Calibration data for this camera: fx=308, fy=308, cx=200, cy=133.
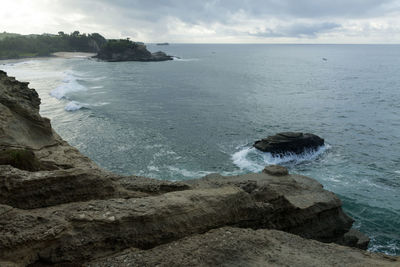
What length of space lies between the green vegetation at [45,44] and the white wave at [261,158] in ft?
471

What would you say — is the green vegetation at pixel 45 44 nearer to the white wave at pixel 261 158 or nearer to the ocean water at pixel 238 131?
the ocean water at pixel 238 131

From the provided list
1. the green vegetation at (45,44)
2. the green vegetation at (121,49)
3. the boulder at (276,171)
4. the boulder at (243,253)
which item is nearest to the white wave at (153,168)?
the boulder at (276,171)

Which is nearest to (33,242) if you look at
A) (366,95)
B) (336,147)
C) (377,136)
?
(336,147)

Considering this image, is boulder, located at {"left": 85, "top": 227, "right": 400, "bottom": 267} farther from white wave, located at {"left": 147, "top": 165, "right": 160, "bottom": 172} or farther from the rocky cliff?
white wave, located at {"left": 147, "top": 165, "right": 160, "bottom": 172}

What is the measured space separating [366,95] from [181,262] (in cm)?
6320

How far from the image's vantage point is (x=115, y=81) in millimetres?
70250

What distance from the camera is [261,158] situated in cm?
2764

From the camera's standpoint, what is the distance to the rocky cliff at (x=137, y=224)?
7.65 m

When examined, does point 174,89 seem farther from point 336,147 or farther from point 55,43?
point 55,43

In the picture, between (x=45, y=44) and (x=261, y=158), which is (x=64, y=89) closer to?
(x=261, y=158)

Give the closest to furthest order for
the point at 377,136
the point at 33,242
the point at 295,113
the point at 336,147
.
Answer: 1. the point at 33,242
2. the point at 336,147
3. the point at 377,136
4. the point at 295,113

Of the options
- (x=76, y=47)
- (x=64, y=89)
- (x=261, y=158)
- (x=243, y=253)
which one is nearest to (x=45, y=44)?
(x=76, y=47)

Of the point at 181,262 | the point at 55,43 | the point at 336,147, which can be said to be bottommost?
the point at 336,147

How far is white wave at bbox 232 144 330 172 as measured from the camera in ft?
85.9
